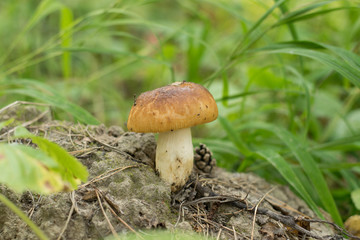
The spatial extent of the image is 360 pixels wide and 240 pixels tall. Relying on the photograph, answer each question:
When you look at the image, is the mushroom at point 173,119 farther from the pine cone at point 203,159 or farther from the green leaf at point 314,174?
the green leaf at point 314,174

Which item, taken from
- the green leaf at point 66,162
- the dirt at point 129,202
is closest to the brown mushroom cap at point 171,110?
Answer: the dirt at point 129,202

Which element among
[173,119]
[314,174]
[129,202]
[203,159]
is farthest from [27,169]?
[314,174]

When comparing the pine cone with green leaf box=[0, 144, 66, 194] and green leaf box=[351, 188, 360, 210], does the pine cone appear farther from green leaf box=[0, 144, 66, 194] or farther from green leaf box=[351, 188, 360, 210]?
green leaf box=[0, 144, 66, 194]

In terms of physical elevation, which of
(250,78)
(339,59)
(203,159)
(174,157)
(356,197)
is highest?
(339,59)

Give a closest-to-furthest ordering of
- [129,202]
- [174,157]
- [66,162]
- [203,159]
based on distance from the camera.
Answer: [66,162], [129,202], [174,157], [203,159]

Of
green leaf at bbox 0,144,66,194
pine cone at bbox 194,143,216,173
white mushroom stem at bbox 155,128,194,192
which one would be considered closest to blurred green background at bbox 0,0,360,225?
pine cone at bbox 194,143,216,173

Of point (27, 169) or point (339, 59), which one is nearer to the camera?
point (27, 169)

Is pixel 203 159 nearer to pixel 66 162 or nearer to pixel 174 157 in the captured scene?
pixel 174 157
